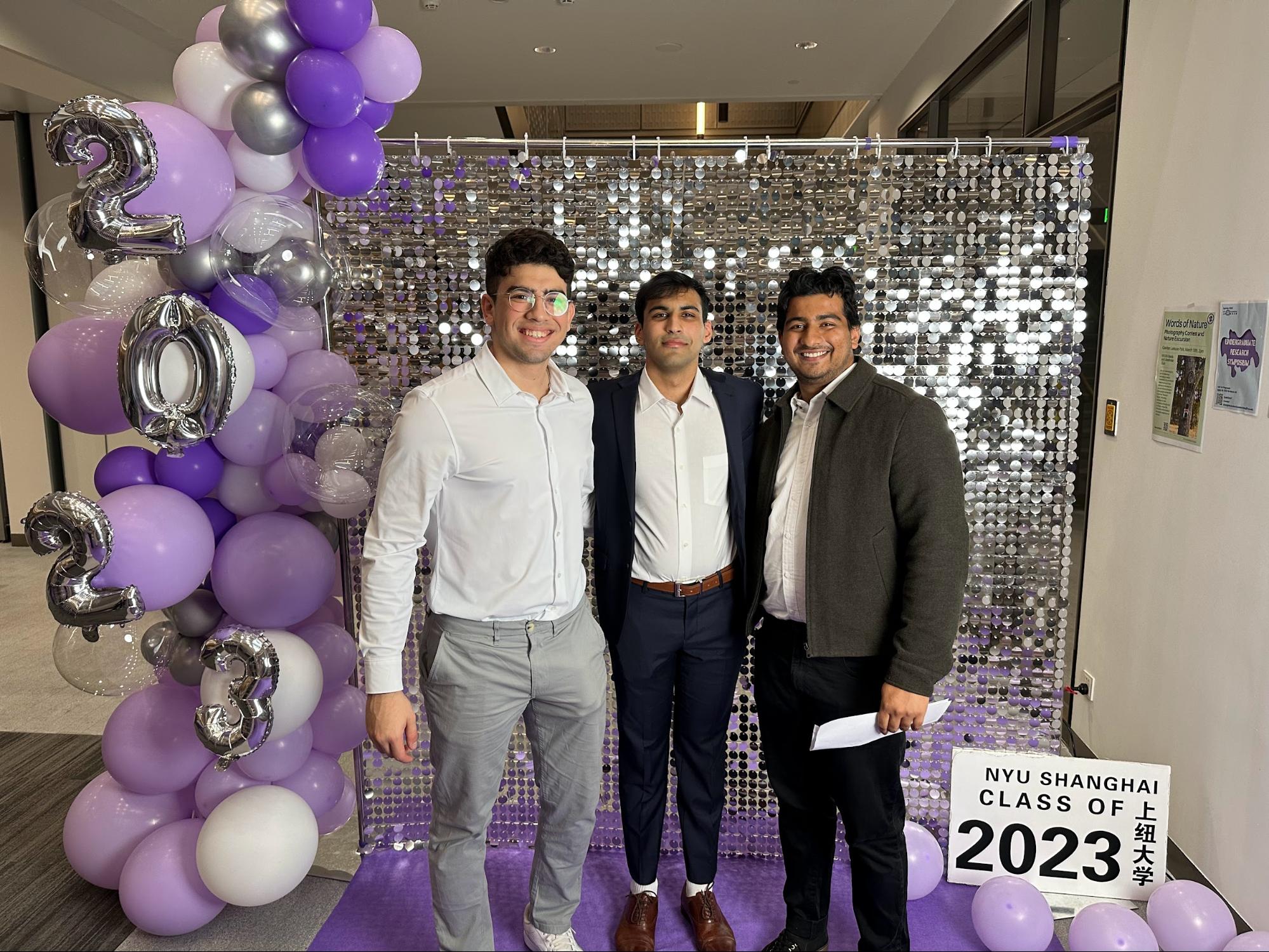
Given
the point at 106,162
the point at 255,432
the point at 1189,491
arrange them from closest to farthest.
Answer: the point at 106,162 → the point at 255,432 → the point at 1189,491

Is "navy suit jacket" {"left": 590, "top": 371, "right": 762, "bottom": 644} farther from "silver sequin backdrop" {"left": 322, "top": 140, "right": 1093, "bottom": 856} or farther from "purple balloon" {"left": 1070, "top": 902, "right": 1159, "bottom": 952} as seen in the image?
"purple balloon" {"left": 1070, "top": 902, "right": 1159, "bottom": 952}

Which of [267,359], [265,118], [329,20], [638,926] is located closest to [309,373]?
[267,359]

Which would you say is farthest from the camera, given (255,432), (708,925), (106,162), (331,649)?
(331,649)

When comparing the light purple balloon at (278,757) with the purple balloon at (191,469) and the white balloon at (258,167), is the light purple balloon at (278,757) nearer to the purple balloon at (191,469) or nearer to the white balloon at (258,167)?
the purple balloon at (191,469)

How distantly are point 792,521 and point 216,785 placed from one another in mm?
1594

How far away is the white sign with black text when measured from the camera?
221 centimetres

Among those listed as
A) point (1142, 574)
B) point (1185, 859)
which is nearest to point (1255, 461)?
point (1142, 574)

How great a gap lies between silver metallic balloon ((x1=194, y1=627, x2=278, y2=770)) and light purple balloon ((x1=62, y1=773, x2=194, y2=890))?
401 mm

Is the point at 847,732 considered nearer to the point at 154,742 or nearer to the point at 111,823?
the point at 154,742

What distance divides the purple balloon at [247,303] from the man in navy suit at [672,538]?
2.54 feet

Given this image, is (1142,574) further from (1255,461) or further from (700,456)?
(700,456)

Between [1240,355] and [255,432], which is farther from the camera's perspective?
[1240,355]

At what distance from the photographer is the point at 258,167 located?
6.50 feet

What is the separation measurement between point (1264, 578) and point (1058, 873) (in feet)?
2.96
